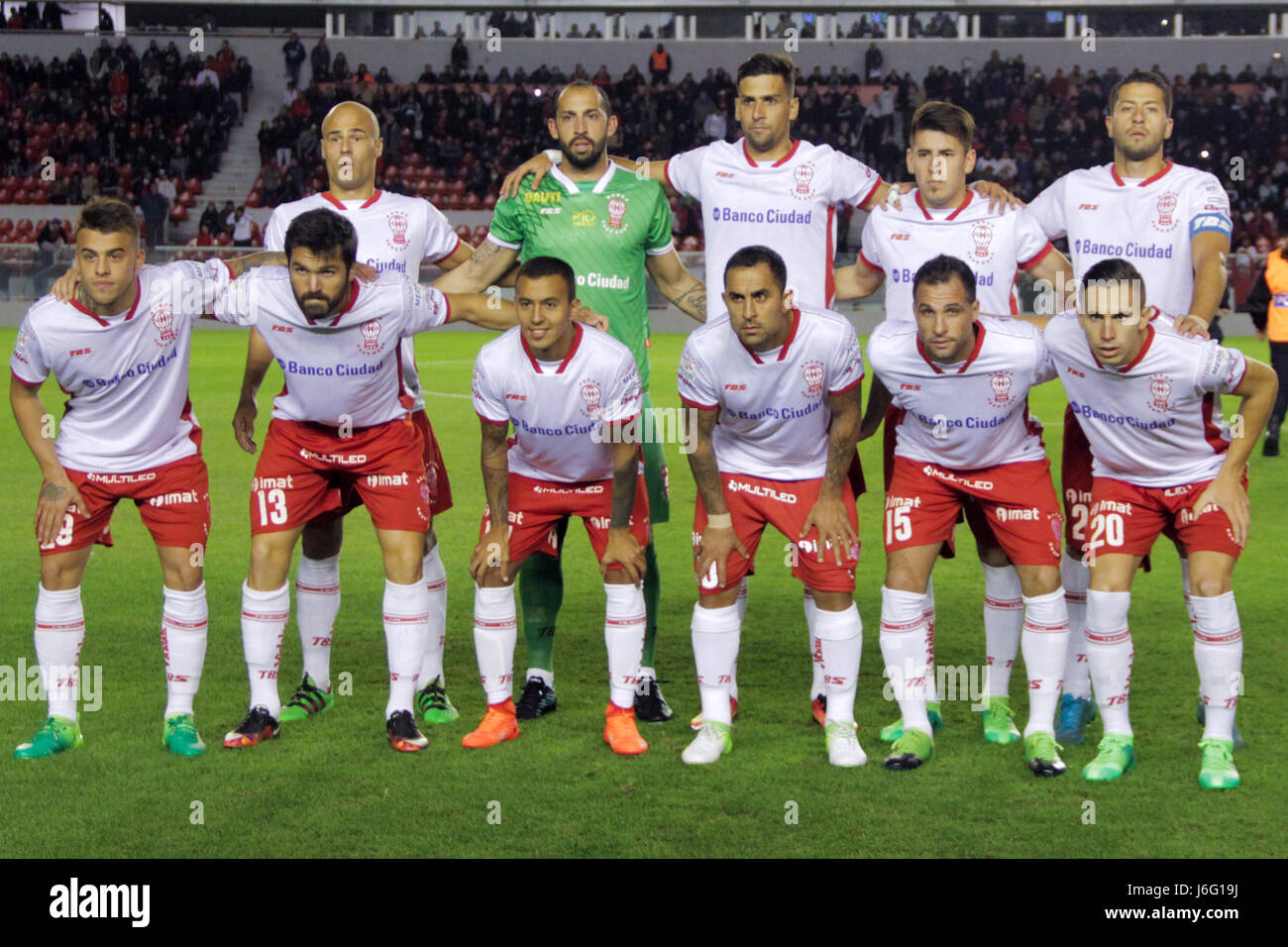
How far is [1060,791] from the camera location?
5.42 meters

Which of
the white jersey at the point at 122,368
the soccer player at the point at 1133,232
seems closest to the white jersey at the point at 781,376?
the soccer player at the point at 1133,232

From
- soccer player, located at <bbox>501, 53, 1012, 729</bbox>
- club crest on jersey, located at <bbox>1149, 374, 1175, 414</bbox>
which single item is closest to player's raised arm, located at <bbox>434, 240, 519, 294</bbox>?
soccer player, located at <bbox>501, 53, 1012, 729</bbox>

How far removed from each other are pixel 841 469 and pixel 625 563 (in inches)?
37.9

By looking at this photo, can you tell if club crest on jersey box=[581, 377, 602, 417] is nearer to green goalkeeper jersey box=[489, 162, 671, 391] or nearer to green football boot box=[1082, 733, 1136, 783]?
green goalkeeper jersey box=[489, 162, 671, 391]

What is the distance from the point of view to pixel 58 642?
597cm

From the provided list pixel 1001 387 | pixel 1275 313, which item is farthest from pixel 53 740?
pixel 1275 313

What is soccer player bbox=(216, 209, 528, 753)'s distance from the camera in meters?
6.00

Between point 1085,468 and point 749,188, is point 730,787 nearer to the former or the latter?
point 1085,468

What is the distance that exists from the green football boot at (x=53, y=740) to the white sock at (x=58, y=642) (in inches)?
1.7

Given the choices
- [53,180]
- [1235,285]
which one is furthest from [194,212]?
[1235,285]

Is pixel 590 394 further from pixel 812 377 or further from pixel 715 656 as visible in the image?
pixel 715 656

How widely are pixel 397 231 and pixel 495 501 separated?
1.44 metres

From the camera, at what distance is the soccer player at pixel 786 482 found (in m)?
5.86

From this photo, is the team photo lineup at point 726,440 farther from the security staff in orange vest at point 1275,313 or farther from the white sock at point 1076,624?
the security staff in orange vest at point 1275,313
